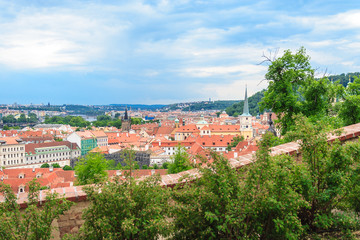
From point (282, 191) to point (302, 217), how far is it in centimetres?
129

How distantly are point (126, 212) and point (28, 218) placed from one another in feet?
3.64

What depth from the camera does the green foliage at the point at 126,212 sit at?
3.33 meters

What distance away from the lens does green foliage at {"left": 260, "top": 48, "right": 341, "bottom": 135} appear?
538 inches

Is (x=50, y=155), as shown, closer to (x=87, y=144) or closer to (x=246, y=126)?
(x=87, y=144)

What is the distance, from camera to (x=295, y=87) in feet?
48.6

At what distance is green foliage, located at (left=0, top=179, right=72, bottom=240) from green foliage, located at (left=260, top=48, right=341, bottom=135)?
1171cm

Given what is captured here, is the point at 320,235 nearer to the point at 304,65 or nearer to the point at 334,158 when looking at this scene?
the point at 334,158

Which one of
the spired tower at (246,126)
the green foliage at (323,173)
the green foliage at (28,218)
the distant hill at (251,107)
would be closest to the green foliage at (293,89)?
the green foliage at (323,173)

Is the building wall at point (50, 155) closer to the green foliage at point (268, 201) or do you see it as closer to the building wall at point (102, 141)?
the building wall at point (102, 141)

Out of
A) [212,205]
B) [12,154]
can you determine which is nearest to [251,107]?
[12,154]

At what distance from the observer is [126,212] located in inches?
134

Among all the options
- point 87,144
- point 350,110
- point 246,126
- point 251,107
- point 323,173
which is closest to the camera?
point 323,173

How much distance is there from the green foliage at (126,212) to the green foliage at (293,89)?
36.8 feet

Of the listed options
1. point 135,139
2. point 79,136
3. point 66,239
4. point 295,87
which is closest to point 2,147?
point 79,136
